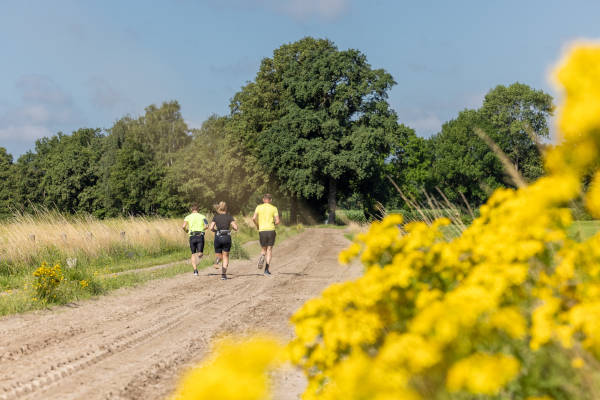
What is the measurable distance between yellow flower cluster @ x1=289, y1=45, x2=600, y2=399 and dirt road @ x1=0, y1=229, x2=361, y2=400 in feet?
7.09

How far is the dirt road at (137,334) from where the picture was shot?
5047 millimetres

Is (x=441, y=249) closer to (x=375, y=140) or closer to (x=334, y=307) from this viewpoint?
(x=334, y=307)

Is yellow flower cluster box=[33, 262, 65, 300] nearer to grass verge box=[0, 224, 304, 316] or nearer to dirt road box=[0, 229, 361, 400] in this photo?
grass verge box=[0, 224, 304, 316]

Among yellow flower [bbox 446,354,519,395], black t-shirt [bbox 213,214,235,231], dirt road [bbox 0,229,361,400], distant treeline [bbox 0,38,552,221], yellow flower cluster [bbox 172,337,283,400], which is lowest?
dirt road [bbox 0,229,361,400]

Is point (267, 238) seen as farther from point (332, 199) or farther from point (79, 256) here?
point (332, 199)

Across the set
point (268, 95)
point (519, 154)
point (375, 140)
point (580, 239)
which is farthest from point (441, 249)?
point (519, 154)

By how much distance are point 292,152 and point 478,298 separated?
142 feet

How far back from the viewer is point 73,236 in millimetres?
16969

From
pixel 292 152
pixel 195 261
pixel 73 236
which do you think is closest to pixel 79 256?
pixel 73 236

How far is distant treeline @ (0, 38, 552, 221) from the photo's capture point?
1791 inches

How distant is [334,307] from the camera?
291cm

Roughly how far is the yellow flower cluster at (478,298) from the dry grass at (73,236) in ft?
45.4

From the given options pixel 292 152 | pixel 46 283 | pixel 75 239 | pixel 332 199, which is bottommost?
pixel 46 283

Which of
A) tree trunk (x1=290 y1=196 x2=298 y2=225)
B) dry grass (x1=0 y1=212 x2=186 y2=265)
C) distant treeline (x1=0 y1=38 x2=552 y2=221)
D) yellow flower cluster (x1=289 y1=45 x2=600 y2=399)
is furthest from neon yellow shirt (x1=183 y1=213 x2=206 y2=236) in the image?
tree trunk (x1=290 y1=196 x2=298 y2=225)
